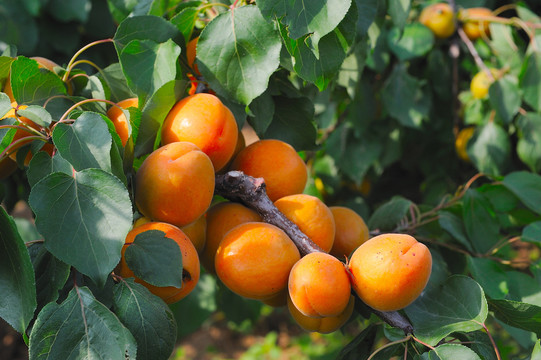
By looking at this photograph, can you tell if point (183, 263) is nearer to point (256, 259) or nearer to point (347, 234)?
point (256, 259)

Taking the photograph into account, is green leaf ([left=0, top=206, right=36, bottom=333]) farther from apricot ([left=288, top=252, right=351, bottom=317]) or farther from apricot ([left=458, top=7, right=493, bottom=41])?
apricot ([left=458, top=7, right=493, bottom=41])

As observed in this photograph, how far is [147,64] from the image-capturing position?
0.78 m

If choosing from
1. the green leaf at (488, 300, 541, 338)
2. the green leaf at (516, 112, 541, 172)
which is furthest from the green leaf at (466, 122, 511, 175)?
the green leaf at (488, 300, 541, 338)

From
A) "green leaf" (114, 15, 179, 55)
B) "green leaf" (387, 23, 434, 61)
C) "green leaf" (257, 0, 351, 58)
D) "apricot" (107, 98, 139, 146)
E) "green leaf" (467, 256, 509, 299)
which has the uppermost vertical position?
"green leaf" (257, 0, 351, 58)

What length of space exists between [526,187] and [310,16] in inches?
26.3

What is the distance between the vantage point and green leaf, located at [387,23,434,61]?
5.46 feet

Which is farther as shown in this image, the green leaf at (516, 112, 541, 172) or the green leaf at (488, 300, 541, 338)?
the green leaf at (516, 112, 541, 172)

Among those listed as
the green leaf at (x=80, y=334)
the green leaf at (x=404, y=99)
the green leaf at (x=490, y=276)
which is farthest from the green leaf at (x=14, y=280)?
the green leaf at (x=404, y=99)

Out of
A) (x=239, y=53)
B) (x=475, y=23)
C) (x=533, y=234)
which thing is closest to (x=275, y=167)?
(x=239, y=53)

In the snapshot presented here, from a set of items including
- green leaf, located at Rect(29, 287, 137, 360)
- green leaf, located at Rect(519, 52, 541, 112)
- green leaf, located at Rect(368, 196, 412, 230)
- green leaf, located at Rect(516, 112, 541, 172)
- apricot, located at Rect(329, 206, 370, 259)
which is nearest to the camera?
green leaf, located at Rect(29, 287, 137, 360)

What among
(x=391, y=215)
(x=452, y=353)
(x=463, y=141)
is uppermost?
(x=452, y=353)

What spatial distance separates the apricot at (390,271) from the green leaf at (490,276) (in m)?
0.31

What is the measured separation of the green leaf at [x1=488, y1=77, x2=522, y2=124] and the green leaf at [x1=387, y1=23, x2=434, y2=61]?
0.24 metres

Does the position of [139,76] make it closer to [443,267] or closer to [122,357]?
[122,357]
